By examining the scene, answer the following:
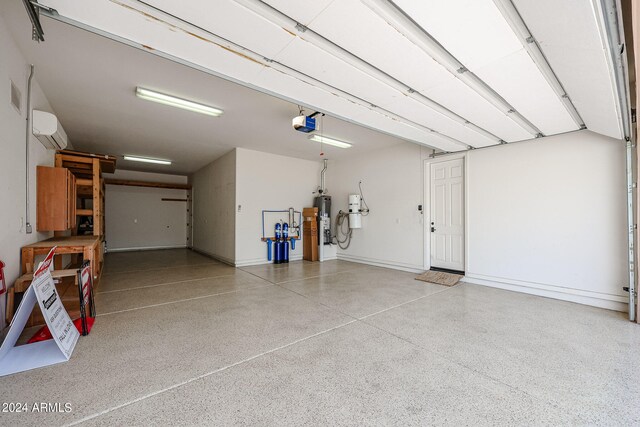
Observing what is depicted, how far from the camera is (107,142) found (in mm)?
6285

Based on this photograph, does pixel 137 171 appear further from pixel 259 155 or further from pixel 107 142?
pixel 259 155

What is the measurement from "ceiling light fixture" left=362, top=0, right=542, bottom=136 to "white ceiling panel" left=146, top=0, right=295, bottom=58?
2.14ft

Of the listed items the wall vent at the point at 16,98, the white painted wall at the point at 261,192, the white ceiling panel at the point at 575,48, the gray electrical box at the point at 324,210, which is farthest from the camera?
the gray electrical box at the point at 324,210

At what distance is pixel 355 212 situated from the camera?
7.08 metres

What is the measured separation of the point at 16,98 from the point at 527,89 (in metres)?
5.33

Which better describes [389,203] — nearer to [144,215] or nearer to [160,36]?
[160,36]

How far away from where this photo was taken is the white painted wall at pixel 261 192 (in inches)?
265

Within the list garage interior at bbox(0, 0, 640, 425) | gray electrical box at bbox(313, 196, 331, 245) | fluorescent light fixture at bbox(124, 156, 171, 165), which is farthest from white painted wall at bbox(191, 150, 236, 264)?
gray electrical box at bbox(313, 196, 331, 245)

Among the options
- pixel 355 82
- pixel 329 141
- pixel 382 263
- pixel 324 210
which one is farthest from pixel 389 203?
pixel 355 82

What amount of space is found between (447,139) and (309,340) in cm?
386

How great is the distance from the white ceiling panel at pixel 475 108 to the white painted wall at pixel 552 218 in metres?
0.61

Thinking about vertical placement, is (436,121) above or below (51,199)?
above

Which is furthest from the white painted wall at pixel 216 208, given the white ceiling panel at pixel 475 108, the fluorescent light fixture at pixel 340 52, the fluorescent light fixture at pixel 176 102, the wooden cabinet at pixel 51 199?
the white ceiling panel at pixel 475 108

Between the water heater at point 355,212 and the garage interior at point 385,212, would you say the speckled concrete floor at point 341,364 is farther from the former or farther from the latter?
the water heater at point 355,212
